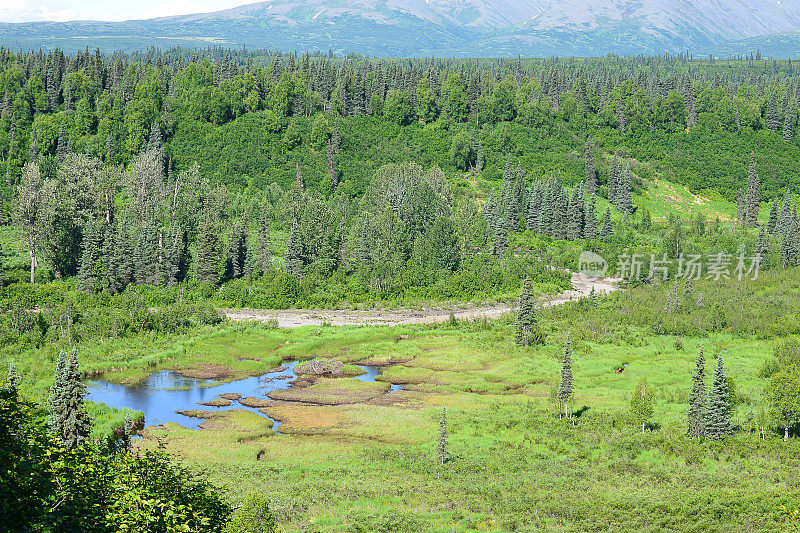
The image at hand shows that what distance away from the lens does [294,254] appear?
398 feet

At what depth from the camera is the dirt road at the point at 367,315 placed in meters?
Result: 107

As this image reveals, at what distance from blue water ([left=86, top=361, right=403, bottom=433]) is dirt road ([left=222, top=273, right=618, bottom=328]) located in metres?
18.5

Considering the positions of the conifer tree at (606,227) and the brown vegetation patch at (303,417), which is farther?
the conifer tree at (606,227)

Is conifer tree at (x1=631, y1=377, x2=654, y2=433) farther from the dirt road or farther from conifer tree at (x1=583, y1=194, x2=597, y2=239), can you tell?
conifer tree at (x1=583, y1=194, x2=597, y2=239)

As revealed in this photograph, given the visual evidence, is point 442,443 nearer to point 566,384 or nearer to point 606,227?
point 566,384

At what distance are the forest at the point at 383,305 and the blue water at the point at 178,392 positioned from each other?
6.03ft

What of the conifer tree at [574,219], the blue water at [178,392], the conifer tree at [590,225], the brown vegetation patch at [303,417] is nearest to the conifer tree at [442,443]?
the brown vegetation patch at [303,417]

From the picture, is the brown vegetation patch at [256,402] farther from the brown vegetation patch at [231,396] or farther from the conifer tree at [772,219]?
the conifer tree at [772,219]

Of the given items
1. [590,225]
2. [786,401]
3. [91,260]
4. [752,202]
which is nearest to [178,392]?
[91,260]

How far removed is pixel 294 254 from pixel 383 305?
1698 centimetres

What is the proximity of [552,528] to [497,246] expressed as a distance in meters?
91.3

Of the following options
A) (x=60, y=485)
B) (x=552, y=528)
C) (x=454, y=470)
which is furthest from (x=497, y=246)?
(x=60, y=485)

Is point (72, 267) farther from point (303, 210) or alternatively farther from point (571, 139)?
point (571, 139)

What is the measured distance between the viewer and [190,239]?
129625 mm
